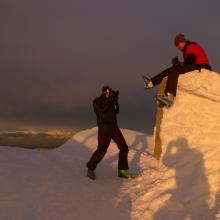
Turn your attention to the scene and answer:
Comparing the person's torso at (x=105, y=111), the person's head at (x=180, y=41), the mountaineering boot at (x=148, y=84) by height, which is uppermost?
the person's head at (x=180, y=41)

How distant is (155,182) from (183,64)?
2.85 metres

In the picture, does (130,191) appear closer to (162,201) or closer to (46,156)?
(162,201)

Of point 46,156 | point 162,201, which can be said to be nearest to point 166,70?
point 162,201

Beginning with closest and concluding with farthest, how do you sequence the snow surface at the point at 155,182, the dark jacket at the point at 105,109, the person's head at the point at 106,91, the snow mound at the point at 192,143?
the snow surface at the point at 155,182 < the snow mound at the point at 192,143 < the dark jacket at the point at 105,109 < the person's head at the point at 106,91

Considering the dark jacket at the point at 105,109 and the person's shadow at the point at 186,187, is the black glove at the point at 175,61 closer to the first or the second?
the dark jacket at the point at 105,109

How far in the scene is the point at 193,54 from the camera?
798 cm

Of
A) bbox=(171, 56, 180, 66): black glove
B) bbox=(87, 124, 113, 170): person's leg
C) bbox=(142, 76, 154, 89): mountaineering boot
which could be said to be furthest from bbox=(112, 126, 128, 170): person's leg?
bbox=(171, 56, 180, 66): black glove

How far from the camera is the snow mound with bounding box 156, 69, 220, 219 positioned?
583cm

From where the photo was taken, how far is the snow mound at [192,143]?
583 centimetres

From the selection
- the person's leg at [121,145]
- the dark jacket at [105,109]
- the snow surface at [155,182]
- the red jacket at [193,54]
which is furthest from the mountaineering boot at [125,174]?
the red jacket at [193,54]

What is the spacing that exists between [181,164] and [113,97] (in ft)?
7.17

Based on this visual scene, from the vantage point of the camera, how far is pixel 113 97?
8266 millimetres

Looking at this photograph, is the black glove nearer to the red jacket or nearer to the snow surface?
the red jacket

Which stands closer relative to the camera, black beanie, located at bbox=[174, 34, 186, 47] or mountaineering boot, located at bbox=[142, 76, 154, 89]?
black beanie, located at bbox=[174, 34, 186, 47]
